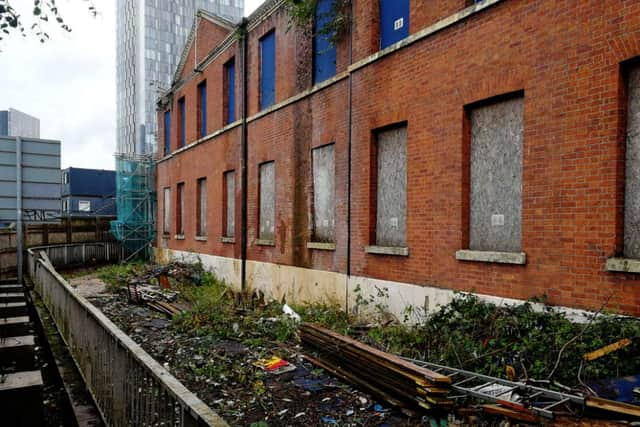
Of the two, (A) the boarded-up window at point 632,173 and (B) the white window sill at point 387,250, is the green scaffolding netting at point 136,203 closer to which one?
(B) the white window sill at point 387,250

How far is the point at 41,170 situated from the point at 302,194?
848 centimetres

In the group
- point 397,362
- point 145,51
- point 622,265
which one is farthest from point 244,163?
point 145,51

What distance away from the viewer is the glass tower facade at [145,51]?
270ft

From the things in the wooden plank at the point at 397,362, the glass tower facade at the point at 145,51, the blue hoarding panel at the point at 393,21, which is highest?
the glass tower facade at the point at 145,51

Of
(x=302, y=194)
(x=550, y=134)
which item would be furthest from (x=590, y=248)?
(x=302, y=194)

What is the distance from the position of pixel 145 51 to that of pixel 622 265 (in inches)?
3509

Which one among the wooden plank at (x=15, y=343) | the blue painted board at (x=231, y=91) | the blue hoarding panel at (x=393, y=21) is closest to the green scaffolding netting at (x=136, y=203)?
the blue painted board at (x=231, y=91)

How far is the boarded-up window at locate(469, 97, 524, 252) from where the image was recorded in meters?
7.15

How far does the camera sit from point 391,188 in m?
9.51

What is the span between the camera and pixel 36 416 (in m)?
3.87

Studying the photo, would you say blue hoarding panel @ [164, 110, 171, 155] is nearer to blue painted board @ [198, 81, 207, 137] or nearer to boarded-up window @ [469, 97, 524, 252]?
blue painted board @ [198, 81, 207, 137]

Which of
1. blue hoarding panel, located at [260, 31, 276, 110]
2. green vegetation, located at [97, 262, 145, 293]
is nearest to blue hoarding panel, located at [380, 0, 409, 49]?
blue hoarding panel, located at [260, 31, 276, 110]

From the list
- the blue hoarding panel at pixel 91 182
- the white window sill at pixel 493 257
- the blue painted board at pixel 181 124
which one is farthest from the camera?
the blue hoarding panel at pixel 91 182

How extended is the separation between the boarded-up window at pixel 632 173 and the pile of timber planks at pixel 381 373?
9.21ft
